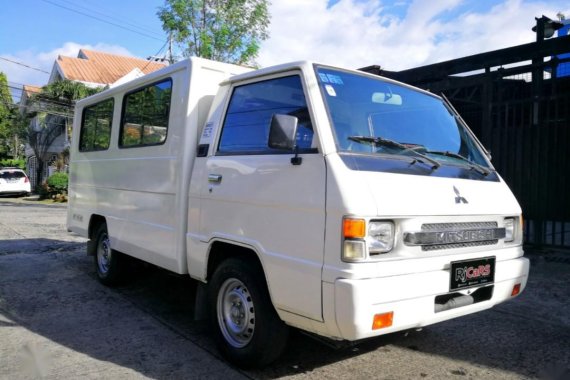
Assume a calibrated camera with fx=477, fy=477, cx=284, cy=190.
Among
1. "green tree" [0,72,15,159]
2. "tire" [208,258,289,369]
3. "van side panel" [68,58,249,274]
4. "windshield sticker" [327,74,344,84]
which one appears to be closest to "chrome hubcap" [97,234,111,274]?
"van side panel" [68,58,249,274]

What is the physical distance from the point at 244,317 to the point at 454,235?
1.63 metres

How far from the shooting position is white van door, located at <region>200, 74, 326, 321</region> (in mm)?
2971

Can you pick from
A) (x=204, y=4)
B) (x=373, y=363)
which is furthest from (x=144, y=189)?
(x=204, y=4)

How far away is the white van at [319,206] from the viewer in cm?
284

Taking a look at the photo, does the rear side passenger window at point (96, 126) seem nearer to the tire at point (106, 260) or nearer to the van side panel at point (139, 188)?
the van side panel at point (139, 188)

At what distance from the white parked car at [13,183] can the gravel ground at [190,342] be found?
21.9 m

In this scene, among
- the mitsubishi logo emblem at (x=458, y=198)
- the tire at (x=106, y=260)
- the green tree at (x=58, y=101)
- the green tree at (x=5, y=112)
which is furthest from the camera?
the green tree at (x=5, y=112)

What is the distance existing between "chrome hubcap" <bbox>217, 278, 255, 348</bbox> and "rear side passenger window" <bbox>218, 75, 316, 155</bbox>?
1054 millimetres

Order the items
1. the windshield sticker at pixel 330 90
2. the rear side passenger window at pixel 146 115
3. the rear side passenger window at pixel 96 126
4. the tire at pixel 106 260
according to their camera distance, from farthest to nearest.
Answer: the rear side passenger window at pixel 96 126
the tire at pixel 106 260
the rear side passenger window at pixel 146 115
the windshield sticker at pixel 330 90

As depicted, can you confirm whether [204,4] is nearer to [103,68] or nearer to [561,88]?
[561,88]

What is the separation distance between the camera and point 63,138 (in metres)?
32.1

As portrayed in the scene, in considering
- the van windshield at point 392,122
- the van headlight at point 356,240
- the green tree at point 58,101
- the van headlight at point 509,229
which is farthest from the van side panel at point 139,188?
the green tree at point 58,101

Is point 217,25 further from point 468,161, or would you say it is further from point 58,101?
point 58,101

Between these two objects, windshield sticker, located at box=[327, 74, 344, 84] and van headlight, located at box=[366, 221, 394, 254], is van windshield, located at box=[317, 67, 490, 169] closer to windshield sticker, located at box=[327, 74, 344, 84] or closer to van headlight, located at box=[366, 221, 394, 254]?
windshield sticker, located at box=[327, 74, 344, 84]
